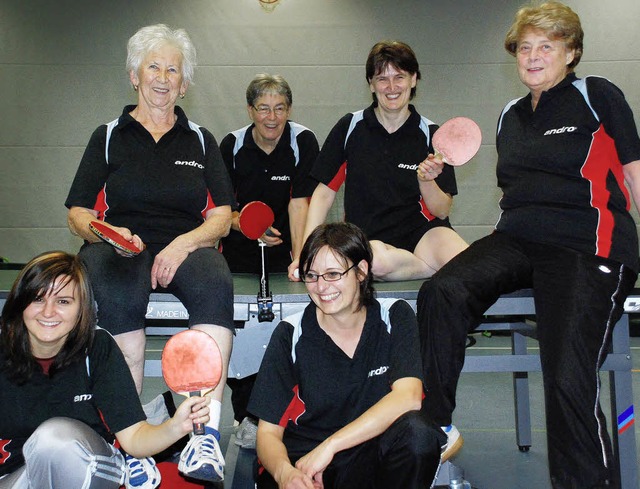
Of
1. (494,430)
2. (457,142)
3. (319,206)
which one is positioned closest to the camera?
(457,142)

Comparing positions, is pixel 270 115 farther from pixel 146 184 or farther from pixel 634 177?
pixel 634 177

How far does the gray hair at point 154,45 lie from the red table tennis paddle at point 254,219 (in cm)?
61

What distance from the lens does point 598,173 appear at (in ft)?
9.21

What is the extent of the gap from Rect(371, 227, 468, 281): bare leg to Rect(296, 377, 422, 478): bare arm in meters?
0.90

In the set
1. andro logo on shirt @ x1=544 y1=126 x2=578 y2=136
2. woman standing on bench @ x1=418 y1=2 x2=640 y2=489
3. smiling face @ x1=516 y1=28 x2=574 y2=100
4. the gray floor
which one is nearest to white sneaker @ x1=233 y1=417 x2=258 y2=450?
the gray floor

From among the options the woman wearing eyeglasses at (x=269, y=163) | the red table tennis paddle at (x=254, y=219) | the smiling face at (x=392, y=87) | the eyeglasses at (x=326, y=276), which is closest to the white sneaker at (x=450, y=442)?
the eyeglasses at (x=326, y=276)

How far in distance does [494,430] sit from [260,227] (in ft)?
6.43

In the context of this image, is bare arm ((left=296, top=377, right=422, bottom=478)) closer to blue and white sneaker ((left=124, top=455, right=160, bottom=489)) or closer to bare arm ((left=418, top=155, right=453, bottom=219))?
blue and white sneaker ((left=124, top=455, right=160, bottom=489))

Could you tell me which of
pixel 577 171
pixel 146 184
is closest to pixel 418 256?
pixel 577 171

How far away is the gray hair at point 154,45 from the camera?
3143 millimetres

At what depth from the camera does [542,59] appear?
290 cm

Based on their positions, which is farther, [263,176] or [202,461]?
[263,176]

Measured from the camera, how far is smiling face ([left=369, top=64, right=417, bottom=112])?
3.37 m

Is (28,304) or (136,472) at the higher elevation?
(28,304)
